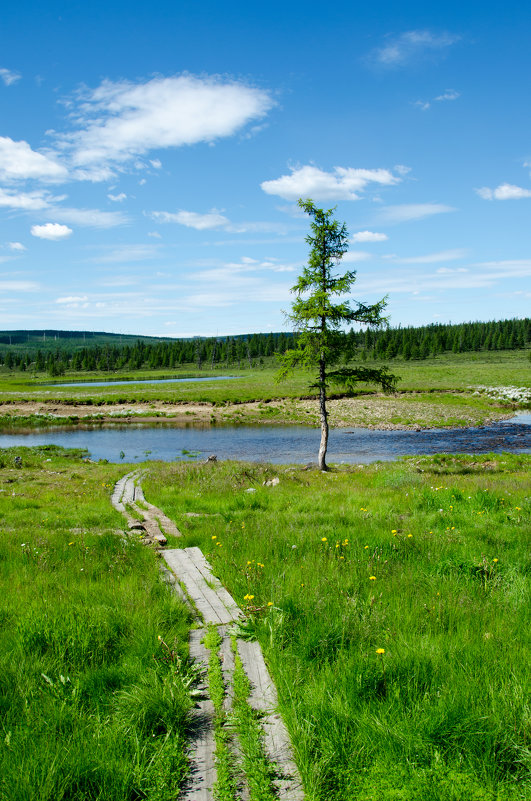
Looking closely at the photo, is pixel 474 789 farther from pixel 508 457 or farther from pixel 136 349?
pixel 136 349

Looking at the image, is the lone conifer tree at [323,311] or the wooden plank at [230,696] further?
the lone conifer tree at [323,311]

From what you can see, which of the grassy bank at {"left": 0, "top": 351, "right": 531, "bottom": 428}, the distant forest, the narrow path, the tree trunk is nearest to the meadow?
the narrow path

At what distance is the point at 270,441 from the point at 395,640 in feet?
107

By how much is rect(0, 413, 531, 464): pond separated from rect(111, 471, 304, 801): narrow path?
21008mm

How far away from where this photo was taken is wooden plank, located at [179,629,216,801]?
3070mm

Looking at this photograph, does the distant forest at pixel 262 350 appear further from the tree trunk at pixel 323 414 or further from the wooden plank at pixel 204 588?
the wooden plank at pixel 204 588

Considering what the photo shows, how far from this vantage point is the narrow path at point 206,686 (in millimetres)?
3135

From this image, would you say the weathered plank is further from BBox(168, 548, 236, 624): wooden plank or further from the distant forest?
the distant forest

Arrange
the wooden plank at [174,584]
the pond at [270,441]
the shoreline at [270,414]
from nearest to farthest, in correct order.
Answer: the wooden plank at [174,584] < the pond at [270,441] < the shoreline at [270,414]

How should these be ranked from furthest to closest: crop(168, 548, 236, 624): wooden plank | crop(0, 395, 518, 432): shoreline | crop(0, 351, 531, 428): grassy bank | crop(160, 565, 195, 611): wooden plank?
1. crop(0, 351, 531, 428): grassy bank
2. crop(0, 395, 518, 432): shoreline
3. crop(160, 565, 195, 611): wooden plank
4. crop(168, 548, 236, 624): wooden plank

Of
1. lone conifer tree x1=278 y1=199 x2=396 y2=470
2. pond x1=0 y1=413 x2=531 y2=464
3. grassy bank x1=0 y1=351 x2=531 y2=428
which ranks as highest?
lone conifer tree x1=278 y1=199 x2=396 y2=470

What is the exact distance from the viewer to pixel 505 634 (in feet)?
15.1

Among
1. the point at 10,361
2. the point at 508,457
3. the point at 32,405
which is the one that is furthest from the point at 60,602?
the point at 10,361

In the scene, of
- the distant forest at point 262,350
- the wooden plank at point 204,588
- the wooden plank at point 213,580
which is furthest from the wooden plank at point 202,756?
the distant forest at point 262,350
